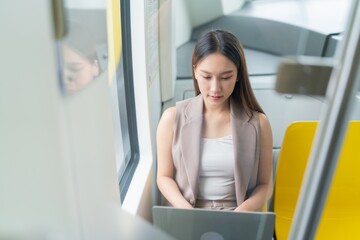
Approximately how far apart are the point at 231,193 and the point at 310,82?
2.03ft

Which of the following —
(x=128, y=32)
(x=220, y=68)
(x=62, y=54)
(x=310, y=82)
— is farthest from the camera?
(x=128, y=32)

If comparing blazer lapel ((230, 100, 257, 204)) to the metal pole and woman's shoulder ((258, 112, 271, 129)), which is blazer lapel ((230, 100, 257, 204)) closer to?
woman's shoulder ((258, 112, 271, 129))

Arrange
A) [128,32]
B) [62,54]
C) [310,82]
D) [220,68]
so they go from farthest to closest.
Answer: [128,32] → [220,68] → [310,82] → [62,54]

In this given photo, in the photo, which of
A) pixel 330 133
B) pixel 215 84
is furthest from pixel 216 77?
pixel 330 133

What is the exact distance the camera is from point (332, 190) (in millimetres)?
1047

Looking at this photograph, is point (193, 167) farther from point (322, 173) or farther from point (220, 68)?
point (322, 173)

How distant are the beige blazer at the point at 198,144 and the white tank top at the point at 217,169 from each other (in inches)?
0.6

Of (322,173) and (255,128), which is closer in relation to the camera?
(322,173)

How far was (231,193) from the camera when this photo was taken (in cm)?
101

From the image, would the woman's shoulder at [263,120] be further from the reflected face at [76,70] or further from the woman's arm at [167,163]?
the reflected face at [76,70]

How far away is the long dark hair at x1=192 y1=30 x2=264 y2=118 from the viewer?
83cm

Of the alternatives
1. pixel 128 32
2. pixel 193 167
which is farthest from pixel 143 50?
pixel 193 167

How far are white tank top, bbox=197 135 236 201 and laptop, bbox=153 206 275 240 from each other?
7 centimetres

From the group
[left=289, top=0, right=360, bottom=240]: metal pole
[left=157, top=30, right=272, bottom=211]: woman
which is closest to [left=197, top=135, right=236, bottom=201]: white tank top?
[left=157, top=30, right=272, bottom=211]: woman
